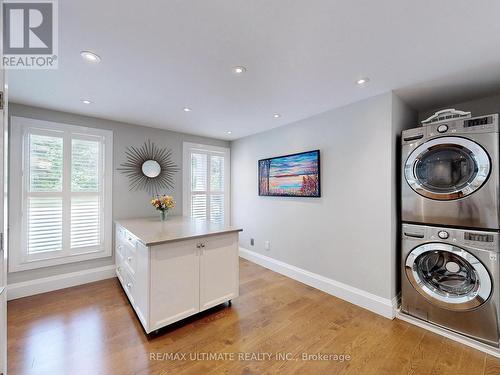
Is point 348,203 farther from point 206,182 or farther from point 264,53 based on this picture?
point 206,182

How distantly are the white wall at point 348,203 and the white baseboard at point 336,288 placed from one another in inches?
2.2

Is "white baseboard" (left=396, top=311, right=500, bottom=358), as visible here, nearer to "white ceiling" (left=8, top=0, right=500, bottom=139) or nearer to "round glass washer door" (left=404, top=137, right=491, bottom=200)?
"round glass washer door" (left=404, top=137, right=491, bottom=200)

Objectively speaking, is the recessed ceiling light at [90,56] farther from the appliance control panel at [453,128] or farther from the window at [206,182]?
the appliance control panel at [453,128]

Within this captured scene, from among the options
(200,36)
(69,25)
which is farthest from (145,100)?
(200,36)

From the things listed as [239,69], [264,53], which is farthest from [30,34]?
[264,53]

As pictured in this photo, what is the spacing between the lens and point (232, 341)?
76.2 inches

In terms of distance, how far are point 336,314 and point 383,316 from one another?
0.47 metres

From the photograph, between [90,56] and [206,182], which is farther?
[206,182]

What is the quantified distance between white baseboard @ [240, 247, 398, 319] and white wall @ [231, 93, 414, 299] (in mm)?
57

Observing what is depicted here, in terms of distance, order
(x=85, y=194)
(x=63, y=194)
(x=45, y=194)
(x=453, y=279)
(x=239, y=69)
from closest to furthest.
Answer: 1. (x=239, y=69)
2. (x=453, y=279)
3. (x=45, y=194)
4. (x=63, y=194)
5. (x=85, y=194)

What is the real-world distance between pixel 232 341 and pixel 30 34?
271 centimetres

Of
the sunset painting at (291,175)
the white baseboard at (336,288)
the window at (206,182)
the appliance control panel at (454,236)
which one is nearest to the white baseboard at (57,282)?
the window at (206,182)

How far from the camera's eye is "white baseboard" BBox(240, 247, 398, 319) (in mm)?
2314

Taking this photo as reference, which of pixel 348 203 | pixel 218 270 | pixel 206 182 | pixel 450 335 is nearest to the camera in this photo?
pixel 450 335
